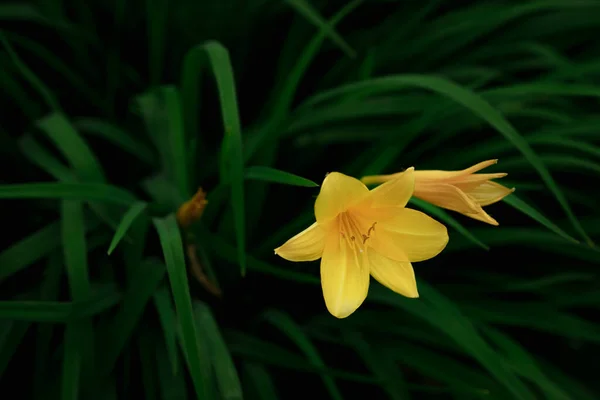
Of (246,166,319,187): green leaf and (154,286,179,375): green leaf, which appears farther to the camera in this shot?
(154,286,179,375): green leaf

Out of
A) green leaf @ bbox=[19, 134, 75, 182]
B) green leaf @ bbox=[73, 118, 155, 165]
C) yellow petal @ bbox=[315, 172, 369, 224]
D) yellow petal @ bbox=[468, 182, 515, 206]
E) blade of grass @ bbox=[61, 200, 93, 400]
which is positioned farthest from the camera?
green leaf @ bbox=[73, 118, 155, 165]

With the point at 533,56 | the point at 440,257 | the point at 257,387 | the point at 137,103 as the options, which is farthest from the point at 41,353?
the point at 533,56

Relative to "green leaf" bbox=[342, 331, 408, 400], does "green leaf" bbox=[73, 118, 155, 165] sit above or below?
above

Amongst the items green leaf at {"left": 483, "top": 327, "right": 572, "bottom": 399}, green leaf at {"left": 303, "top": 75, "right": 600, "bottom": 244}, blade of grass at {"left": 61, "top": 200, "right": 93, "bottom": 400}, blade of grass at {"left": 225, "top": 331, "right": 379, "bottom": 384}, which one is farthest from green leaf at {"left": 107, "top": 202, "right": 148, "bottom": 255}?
green leaf at {"left": 483, "top": 327, "right": 572, "bottom": 399}

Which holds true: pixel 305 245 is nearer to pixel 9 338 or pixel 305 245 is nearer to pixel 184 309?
pixel 184 309

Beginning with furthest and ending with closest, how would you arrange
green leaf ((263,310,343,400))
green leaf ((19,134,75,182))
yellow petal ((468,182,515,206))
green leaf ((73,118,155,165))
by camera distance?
green leaf ((73,118,155,165))
green leaf ((19,134,75,182))
green leaf ((263,310,343,400))
yellow petal ((468,182,515,206))

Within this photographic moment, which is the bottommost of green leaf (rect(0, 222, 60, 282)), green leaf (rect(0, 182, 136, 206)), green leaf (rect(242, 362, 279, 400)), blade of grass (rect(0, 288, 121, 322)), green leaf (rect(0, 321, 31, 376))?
green leaf (rect(242, 362, 279, 400))

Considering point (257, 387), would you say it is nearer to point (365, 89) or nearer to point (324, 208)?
point (324, 208)

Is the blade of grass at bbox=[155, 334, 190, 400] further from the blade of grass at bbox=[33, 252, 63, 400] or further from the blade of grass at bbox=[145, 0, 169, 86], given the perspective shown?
the blade of grass at bbox=[145, 0, 169, 86]
